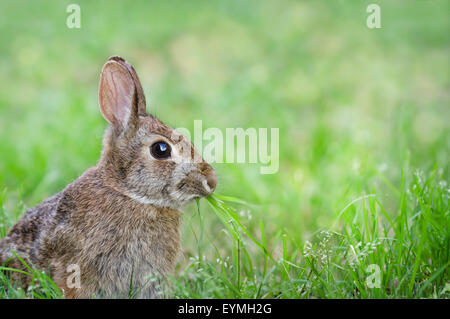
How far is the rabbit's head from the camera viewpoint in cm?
315

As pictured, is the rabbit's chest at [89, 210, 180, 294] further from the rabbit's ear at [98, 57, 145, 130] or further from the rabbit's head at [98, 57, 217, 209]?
the rabbit's ear at [98, 57, 145, 130]

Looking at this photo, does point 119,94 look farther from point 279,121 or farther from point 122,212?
point 279,121

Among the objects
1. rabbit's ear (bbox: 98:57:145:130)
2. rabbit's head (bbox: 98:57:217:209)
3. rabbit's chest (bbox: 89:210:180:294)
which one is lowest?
rabbit's chest (bbox: 89:210:180:294)

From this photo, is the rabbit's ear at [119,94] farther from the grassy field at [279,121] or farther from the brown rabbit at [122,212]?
the grassy field at [279,121]

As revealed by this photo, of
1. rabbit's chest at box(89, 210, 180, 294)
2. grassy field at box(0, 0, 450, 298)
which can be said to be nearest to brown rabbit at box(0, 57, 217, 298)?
rabbit's chest at box(89, 210, 180, 294)

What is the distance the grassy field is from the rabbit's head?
0.22m

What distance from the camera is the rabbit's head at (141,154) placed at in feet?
10.3

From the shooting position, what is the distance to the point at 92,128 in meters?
5.61

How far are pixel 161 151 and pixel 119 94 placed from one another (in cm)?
44

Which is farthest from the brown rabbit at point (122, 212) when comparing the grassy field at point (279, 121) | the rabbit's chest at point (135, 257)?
the grassy field at point (279, 121)

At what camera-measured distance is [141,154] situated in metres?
3.21

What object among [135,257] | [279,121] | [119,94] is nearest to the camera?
[135,257]

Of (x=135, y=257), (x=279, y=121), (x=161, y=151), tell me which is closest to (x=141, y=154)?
(x=161, y=151)
